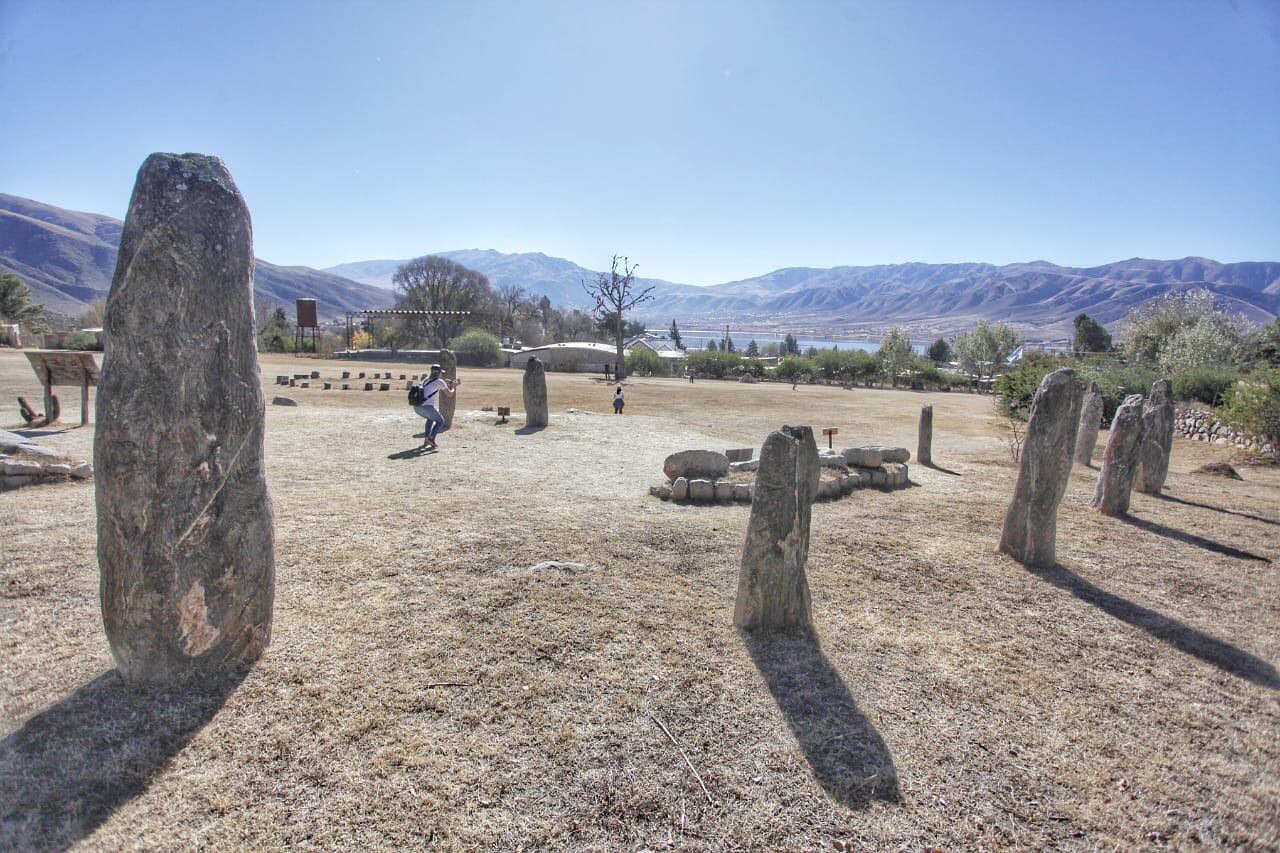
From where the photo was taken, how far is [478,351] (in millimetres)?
48531

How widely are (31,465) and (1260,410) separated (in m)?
25.5

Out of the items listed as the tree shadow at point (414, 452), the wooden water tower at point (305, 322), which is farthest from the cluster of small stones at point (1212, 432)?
the wooden water tower at point (305, 322)

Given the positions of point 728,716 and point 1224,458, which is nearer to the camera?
point 728,716

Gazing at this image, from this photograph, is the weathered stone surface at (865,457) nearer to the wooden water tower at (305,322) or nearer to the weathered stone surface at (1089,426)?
the weathered stone surface at (1089,426)

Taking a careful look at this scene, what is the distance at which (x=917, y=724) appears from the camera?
4309mm

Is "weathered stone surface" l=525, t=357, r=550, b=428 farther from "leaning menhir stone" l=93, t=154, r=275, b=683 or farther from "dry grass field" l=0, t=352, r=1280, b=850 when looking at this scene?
"leaning menhir stone" l=93, t=154, r=275, b=683

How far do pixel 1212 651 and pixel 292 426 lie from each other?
16.9 meters

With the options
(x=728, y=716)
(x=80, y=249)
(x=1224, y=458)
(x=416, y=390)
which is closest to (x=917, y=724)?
(x=728, y=716)

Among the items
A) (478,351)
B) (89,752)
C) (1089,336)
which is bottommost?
(89,752)

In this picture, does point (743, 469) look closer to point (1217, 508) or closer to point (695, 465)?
point (695, 465)

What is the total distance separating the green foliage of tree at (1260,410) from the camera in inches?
621

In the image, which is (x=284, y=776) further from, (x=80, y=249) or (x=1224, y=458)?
(x=80, y=249)

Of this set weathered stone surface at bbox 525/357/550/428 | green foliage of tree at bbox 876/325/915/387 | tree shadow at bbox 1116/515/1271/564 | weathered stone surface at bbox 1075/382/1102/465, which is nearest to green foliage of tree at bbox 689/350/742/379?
green foliage of tree at bbox 876/325/915/387

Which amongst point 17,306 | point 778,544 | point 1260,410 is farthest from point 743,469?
point 17,306
